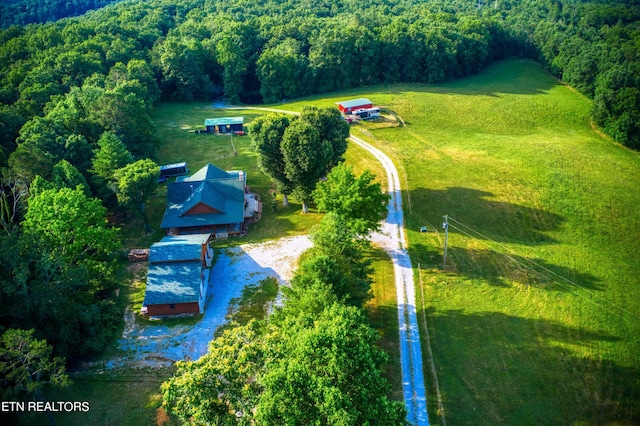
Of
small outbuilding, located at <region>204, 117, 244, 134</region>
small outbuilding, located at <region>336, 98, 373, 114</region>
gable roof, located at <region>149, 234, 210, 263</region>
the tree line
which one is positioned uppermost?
small outbuilding, located at <region>336, 98, 373, 114</region>

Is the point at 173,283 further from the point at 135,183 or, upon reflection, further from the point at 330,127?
the point at 330,127

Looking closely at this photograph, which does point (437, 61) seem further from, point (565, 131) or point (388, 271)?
point (388, 271)

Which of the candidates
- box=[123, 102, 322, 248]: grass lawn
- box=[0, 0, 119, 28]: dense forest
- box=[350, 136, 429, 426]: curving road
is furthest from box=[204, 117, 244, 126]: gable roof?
box=[0, 0, 119, 28]: dense forest

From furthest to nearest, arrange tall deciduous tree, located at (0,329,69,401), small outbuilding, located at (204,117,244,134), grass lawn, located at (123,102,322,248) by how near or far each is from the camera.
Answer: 1. small outbuilding, located at (204,117,244,134)
2. grass lawn, located at (123,102,322,248)
3. tall deciduous tree, located at (0,329,69,401)

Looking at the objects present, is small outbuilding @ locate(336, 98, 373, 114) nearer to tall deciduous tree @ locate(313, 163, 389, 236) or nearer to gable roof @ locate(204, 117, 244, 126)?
gable roof @ locate(204, 117, 244, 126)

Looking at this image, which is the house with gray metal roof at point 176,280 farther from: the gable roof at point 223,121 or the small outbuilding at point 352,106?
the small outbuilding at point 352,106

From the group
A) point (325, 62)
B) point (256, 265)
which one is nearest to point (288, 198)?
point (256, 265)

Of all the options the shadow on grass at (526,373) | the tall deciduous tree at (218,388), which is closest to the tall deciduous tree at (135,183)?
the tall deciduous tree at (218,388)
